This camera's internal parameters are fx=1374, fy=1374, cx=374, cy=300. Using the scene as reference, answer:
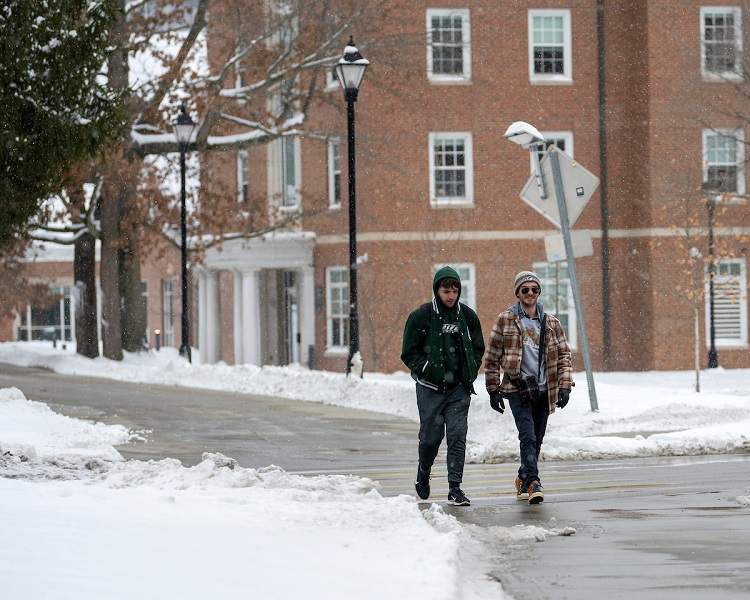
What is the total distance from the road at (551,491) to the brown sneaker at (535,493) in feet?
0.27

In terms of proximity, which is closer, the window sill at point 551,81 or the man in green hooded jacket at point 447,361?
the man in green hooded jacket at point 447,361

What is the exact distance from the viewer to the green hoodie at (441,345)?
33.7 feet

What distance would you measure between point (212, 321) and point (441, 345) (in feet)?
105

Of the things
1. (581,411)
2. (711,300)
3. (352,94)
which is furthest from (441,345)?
(711,300)

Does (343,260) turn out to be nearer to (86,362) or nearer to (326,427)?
(86,362)

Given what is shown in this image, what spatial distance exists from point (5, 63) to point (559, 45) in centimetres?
2463

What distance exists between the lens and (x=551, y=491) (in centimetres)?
1116

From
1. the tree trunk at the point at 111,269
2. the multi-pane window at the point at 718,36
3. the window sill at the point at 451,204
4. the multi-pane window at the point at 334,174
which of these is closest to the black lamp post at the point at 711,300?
the multi-pane window at the point at 718,36

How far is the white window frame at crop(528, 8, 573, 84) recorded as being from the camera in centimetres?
3547

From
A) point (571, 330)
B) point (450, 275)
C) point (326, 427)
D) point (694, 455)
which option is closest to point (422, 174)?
point (571, 330)

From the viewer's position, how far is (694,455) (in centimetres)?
1409

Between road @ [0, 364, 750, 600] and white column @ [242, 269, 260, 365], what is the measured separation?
1600cm

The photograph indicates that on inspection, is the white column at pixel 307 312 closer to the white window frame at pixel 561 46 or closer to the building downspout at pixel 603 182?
the building downspout at pixel 603 182

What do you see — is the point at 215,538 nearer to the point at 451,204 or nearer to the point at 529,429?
the point at 529,429
